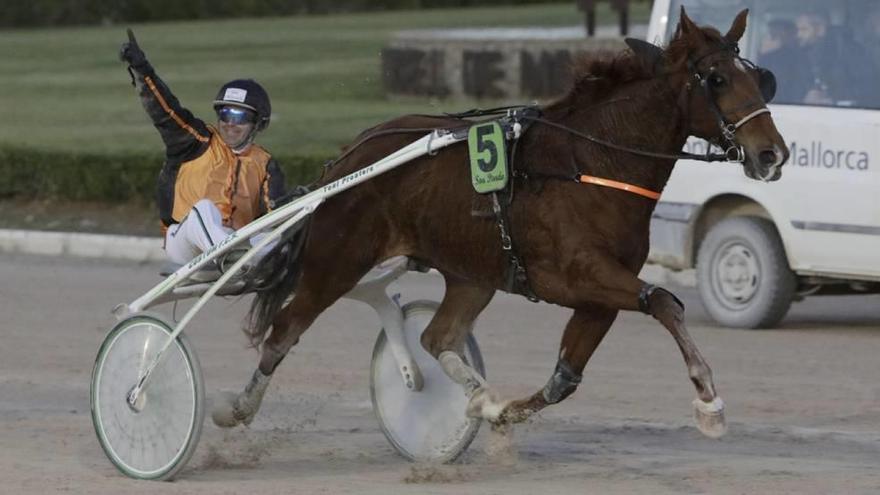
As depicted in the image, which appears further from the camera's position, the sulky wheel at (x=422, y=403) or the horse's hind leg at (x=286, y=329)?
the sulky wheel at (x=422, y=403)

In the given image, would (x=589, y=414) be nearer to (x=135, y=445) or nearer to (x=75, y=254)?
(x=135, y=445)

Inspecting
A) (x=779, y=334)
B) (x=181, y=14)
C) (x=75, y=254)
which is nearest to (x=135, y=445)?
(x=779, y=334)

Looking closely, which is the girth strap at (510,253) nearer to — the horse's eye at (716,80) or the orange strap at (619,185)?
the orange strap at (619,185)

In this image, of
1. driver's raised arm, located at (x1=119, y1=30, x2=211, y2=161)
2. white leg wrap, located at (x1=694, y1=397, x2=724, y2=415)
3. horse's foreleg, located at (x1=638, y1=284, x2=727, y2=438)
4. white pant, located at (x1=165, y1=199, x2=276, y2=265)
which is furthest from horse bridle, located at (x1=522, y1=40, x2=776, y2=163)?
driver's raised arm, located at (x1=119, y1=30, x2=211, y2=161)

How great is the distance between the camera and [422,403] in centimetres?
776

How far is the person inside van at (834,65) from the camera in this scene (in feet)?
35.9

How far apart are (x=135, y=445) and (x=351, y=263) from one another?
40.5 inches

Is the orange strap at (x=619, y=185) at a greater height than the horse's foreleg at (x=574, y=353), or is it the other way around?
the orange strap at (x=619, y=185)

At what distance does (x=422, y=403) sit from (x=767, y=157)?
6.03 feet

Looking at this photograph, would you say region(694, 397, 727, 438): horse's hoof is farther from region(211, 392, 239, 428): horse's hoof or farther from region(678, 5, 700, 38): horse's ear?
region(211, 392, 239, 428): horse's hoof

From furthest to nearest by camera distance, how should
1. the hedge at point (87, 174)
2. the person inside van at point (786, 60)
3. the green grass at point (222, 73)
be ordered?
the green grass at point (222, 73) < the hedge at point (87, 174) < the person inside van at point (786, 60)

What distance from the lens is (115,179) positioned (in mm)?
16000

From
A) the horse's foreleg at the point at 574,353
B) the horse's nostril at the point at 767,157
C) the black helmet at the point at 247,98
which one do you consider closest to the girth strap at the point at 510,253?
the horse's foreleg at the point at 574,353

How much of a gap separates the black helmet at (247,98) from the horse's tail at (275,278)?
17.2 inches
